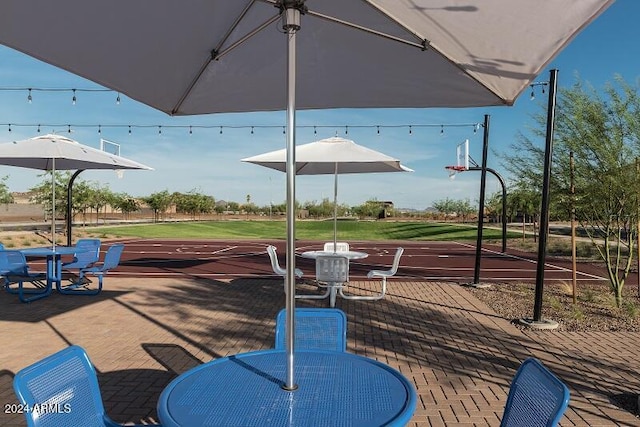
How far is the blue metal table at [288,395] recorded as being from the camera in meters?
1.84

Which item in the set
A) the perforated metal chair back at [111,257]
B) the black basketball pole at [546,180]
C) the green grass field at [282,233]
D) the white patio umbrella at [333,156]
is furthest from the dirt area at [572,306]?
the green grass field at [282,233]

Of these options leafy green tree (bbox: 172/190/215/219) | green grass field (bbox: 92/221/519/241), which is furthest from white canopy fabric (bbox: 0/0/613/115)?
leafy green tree (bbox: 172/190/215/219)

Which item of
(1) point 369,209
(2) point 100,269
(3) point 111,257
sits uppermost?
(1) point 369,209

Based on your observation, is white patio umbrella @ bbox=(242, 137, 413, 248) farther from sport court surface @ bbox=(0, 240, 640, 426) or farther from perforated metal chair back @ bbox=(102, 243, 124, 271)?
perforated metal chair back @ bbox=(102, 243, 124, 271)

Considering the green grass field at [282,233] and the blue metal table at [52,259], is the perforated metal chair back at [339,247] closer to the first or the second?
the blue metal table at [52,259]

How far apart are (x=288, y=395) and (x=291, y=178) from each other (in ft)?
3.16

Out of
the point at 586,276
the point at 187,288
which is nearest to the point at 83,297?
the point at 187,288

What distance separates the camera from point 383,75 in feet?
10.8

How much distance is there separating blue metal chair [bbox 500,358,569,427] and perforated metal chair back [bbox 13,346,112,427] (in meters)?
1.94

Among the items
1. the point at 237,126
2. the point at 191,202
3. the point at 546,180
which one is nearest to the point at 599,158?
the point at 546,180

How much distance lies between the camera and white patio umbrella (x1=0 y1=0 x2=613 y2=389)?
2.21 metres

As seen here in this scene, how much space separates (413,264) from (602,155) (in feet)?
26.9

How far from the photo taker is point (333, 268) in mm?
7383

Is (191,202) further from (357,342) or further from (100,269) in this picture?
(357,342)
